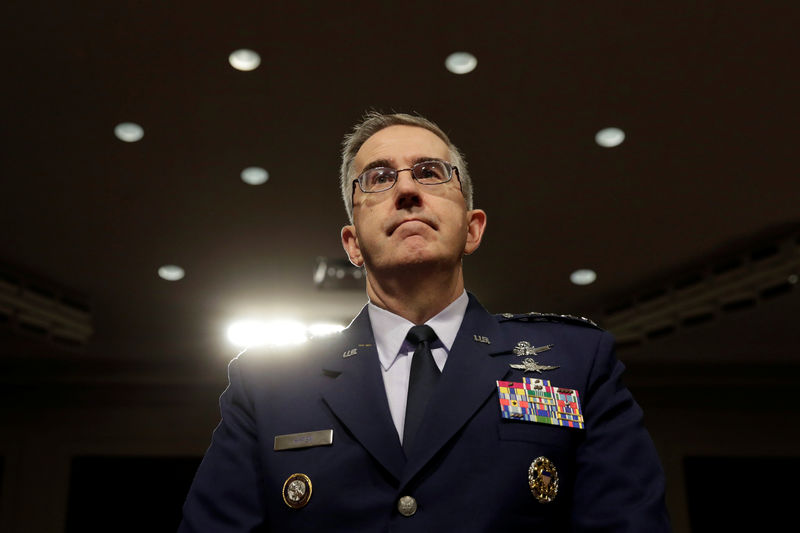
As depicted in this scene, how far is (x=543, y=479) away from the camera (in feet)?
3.85

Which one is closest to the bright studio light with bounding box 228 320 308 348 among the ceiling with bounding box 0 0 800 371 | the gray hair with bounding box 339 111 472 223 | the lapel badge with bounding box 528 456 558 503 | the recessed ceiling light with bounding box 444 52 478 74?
the ceiling with bounding box 0 0 800 371

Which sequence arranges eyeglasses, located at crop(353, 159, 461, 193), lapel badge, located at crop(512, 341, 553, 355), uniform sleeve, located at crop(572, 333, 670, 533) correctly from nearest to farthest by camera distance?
1. uniform sleeve, located at crop(572, 333, 670, 533)
2. lapel badge, located at crop(512, 341, 553, 355)
3. eyeglasses, located at crop(353, 159, 461, 193)

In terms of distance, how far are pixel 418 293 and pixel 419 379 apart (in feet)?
0.62

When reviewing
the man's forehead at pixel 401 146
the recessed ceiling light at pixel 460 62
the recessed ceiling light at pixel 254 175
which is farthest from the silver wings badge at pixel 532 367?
the recessed ceiling light at pixel 254 175

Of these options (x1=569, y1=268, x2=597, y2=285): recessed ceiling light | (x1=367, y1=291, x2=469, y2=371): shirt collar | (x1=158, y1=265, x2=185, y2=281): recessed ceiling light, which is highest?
(x1=158, y1=265, x2=185, y2=281): recessed ceiling light

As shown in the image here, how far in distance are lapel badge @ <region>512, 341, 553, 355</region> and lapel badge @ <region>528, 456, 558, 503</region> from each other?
0.71 feet

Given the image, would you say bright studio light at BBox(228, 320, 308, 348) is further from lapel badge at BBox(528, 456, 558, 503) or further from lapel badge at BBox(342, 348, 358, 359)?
lapel badge at BBox(528, 456, 558, 503)

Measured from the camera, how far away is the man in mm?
1159

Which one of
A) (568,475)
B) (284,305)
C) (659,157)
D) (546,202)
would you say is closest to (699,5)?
(659,157)

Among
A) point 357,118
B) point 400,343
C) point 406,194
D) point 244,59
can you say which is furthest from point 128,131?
point 400,343

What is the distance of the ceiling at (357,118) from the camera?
3.78 metres

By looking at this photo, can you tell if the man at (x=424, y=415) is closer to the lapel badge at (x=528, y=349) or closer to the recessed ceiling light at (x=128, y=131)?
the lapel badge at (x=528, y=349)

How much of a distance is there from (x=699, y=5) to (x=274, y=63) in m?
1.97

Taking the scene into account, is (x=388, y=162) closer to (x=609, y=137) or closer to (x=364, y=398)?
(x=364, y=398)
